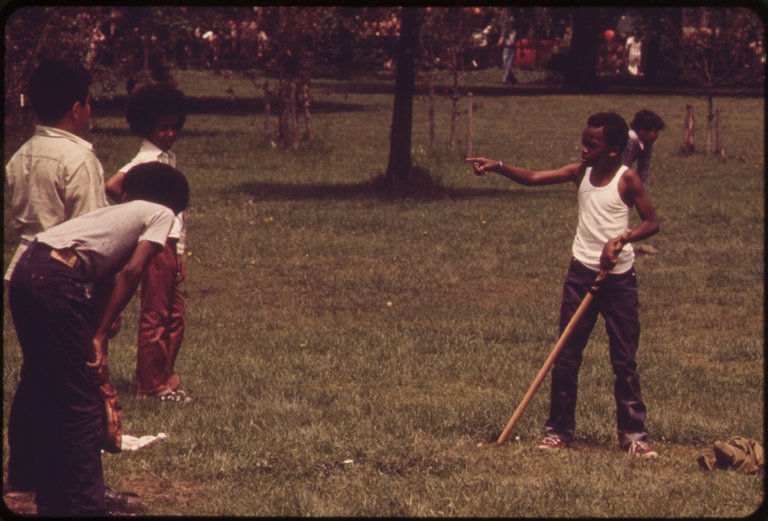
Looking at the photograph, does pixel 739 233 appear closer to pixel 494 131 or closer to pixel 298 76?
pixel 298 76

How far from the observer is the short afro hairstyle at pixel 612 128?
7082 mm

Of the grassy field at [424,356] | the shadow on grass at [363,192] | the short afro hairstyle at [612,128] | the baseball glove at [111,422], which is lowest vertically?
the shadow on grass at [363,192]

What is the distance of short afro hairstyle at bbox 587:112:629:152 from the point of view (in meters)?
7.08

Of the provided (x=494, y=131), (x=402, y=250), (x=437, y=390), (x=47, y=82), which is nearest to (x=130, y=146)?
(x=494, y=131)

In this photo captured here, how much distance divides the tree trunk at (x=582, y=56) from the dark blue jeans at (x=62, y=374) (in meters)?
45.6

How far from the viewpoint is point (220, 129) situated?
31625 mm

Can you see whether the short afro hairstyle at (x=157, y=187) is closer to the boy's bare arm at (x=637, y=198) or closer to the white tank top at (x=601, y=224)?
the white tank top at (x=601, y=224)

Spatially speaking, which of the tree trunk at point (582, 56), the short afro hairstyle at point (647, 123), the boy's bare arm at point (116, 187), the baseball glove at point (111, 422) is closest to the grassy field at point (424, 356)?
the baseball glove at point (111, 422)

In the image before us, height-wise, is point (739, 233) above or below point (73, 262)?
below

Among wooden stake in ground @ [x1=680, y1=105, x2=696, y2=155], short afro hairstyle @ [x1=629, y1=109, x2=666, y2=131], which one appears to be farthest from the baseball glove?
wooden stake in ground @ [x1=680, y1=105, x2=696, y2=155]

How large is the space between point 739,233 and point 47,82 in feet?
38.1

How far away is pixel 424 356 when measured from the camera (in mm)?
9812

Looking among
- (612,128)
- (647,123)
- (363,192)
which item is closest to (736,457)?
(612,128)

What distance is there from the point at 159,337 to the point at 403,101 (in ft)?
40.9
